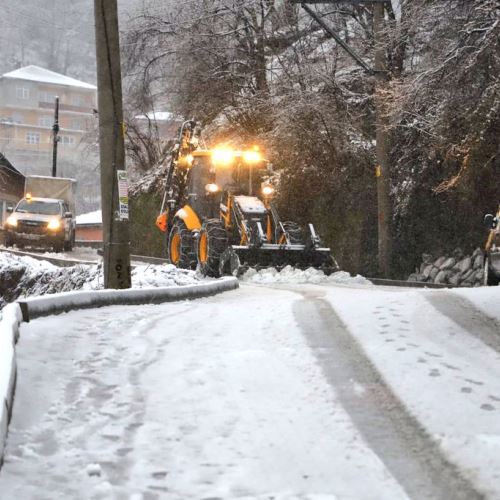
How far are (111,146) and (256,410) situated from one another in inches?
248

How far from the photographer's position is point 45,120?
9238 centimetres

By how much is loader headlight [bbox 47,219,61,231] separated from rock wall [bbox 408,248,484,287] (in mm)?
14589

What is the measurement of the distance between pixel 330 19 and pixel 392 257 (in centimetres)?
1048

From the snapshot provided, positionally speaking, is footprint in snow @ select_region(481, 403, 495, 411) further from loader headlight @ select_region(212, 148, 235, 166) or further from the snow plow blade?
loader headlight @ select_region(212, 148, 235, 166)

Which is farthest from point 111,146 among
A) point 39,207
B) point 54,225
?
point 39,207

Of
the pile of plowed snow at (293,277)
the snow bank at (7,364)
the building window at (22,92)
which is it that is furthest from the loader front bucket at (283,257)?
the building window at (22,92)

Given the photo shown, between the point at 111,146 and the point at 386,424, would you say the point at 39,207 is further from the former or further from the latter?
the point at 386,424

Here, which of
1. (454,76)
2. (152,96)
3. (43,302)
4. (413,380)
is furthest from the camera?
(152,96)

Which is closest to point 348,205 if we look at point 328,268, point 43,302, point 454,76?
point 328,268

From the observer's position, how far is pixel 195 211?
17094mm

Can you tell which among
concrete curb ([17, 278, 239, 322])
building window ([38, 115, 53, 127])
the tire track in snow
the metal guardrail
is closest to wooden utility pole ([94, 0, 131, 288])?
concrete curb ([17, 278, 239, 322])

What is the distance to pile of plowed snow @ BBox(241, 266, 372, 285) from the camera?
49.0 ft

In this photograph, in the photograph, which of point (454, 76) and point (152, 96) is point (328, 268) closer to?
point (454, 76)

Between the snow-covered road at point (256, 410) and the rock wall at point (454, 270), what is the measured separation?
35.7 ft
